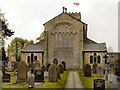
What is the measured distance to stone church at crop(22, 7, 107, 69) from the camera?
38469 millimetres

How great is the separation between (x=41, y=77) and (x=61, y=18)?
22.9 m

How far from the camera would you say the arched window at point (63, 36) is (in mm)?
39375

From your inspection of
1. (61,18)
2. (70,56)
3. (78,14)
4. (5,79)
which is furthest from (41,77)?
(78,14)

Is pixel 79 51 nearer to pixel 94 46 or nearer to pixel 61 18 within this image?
pixel 94 46

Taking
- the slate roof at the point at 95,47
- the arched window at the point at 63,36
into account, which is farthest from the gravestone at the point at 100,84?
the arched window at the point at 63,36

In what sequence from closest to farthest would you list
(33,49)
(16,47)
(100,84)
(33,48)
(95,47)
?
(100,84) < (95,47) < (33,49) < (33,48) < (16,47)

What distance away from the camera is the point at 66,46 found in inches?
1549

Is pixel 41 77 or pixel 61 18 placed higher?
pixel 61 18

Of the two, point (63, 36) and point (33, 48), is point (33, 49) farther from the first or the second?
point (63, 36)

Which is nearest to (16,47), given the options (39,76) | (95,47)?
(95,47)

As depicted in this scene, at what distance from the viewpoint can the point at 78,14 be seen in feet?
177

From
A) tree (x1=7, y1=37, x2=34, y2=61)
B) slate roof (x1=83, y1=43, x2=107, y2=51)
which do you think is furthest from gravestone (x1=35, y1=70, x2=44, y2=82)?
tree (x1=7, y1=37, x2=34, y2=61)

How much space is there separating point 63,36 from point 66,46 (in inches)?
94.3

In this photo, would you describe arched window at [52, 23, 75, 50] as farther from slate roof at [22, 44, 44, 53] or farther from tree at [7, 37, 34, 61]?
tree at [7, 37, 34, 61]
